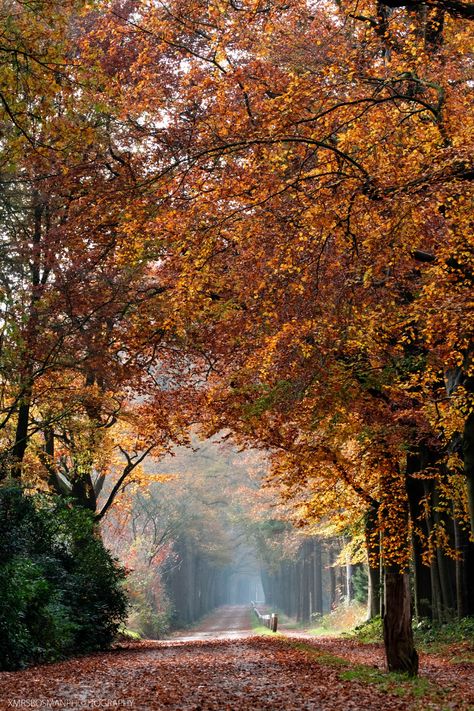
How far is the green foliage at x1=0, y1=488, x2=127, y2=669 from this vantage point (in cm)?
1380

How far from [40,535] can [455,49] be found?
1455 cm

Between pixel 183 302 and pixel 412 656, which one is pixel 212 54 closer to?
pixel 183 302

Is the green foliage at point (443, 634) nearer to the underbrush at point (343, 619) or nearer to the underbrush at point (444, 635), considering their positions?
the underbrush at point (444, 635)

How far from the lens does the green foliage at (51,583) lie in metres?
13.8

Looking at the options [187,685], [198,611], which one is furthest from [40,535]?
[198,611]

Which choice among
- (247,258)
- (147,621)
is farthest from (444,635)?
(147,621)

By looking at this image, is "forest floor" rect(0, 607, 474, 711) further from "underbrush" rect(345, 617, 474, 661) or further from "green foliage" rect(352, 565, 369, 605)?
"green foliage" rect(352, 565, 369, 605)

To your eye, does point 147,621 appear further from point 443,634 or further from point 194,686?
point 194,686

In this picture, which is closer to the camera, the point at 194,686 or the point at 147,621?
the point at 194,686

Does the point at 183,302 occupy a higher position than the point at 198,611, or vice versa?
the point at 183,302

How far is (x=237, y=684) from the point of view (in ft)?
37.5

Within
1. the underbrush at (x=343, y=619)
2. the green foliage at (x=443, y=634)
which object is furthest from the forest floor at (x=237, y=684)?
the underbrush at (x=343, y=619)

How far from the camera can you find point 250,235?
36.4 feet

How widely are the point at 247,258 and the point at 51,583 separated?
912 centimetres
